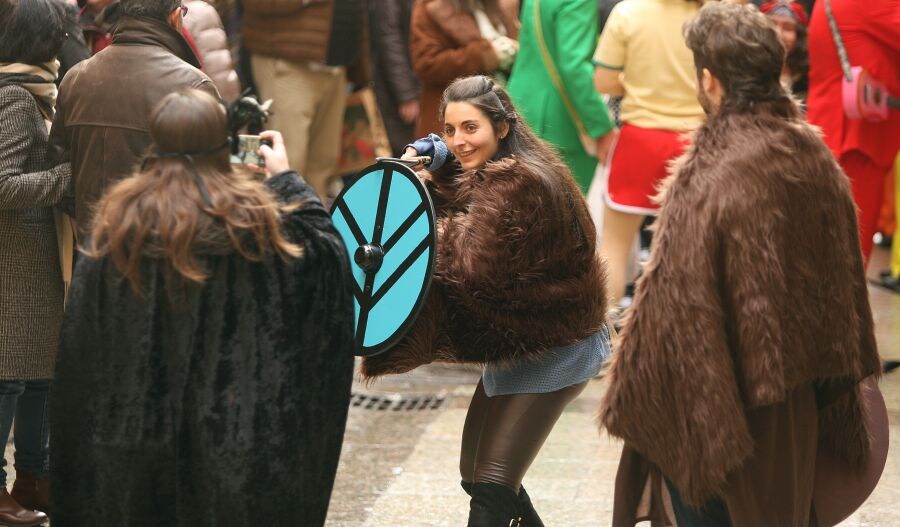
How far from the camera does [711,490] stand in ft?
12.4

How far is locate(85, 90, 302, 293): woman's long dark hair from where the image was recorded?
3.26 metres

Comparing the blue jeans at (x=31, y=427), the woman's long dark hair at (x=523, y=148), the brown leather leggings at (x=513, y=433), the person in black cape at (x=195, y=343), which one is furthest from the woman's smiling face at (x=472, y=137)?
the blue jeans at (x=31, y=427)

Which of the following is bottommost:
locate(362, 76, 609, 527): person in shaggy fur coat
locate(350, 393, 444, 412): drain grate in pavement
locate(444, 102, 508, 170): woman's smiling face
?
locate(350, 393, 444, 412): drain grate in pavement

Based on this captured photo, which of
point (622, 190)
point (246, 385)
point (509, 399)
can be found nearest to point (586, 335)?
point (509, 399)

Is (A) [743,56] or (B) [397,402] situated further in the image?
(B) [397,402]

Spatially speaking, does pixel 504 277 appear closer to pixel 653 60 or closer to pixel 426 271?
pixel 426 271

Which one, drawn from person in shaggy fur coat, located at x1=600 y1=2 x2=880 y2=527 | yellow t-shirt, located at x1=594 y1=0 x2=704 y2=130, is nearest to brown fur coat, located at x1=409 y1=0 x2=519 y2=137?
yellow t-shirt, located at x1=594 y1=0 x2=704 y2=130

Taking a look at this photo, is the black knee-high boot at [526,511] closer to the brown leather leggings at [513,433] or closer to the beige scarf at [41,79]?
the brown leather leggings at [513,433]

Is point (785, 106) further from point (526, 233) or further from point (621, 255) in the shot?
point (621, 255)

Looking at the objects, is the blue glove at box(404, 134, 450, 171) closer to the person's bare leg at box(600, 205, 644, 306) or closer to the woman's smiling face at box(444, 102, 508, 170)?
the woman's smiling face at box(444, 102, 508, 170)

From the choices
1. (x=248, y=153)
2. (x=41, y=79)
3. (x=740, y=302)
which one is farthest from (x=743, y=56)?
(x=41, y=79)

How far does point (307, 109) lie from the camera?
869 cm

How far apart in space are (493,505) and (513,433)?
221 millimetres

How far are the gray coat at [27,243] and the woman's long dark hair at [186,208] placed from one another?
138 cm
